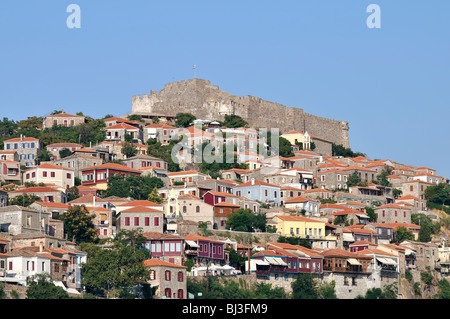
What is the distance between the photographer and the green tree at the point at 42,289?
197 ft

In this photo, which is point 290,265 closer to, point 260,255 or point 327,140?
point 260,255

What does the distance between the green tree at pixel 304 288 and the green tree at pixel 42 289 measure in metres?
16.9

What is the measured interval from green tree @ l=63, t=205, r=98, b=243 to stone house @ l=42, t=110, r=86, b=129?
4143 cm

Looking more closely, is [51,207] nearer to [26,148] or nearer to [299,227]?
[299,227]

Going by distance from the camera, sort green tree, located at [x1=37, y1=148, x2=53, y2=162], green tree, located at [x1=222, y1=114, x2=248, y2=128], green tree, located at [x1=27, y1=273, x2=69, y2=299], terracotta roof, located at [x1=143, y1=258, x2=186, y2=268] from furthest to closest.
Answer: green tree, located at [x1=222, y1=114, x2=248, y2=128]
green tree, located at [x1=37, y1=148, x2=53, y2=162]
terracotta roof, located at [x1=143, y1=258, x2=186, y2=268]
green tree, located at [x1=27, y1=273, x2=69, y2=299]

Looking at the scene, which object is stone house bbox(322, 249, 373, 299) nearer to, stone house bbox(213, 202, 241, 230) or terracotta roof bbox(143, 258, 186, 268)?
stone house bbox(213, 202, 241, 230)

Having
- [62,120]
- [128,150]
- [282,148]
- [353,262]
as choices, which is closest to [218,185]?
[128,150]

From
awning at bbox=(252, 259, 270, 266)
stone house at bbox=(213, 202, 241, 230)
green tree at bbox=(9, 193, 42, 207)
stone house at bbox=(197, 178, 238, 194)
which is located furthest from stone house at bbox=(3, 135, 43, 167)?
awning at bbox=(252, 259, 270, 266)

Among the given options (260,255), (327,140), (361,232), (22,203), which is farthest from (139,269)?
(327,140)

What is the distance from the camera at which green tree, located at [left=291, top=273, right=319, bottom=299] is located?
2837 inches

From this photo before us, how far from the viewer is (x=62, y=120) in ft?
380

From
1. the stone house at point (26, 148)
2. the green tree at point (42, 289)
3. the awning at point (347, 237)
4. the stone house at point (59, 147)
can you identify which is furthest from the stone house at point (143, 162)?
the green tree at point (42, 289)

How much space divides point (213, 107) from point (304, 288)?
181ft
